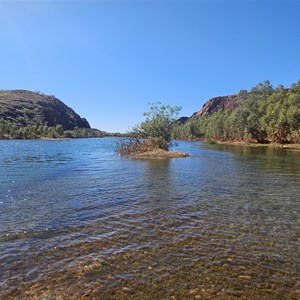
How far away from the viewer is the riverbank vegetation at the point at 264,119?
72.6 meters

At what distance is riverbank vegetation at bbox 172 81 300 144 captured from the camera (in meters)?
72.6

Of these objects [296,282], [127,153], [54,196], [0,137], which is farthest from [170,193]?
[0,137]

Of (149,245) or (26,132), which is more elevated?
(26,132)

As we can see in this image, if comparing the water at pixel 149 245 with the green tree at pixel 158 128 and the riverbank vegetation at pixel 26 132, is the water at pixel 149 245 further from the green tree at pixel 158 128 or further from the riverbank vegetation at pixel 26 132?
the riverbank vegetation at pixel 26 132

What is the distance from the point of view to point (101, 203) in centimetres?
1360

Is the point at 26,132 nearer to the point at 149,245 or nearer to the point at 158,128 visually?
the point at 158,128

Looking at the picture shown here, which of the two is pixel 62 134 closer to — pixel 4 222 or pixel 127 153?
pixel 127 153

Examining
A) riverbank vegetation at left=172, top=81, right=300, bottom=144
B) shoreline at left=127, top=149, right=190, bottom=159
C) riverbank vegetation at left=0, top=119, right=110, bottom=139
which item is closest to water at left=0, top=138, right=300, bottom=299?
shoreline at left=127, top=149, right=190, bottom=159

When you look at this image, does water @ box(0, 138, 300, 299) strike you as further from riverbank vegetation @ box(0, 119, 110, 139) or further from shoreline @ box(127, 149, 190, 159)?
riverbank vegetation @ box(0, 119, 110, 139)

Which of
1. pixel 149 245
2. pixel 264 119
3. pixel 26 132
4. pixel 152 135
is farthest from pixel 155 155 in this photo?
pixel 26 132

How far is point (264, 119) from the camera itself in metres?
80.7

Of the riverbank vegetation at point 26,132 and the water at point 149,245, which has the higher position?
the riverbank vegetation at point 26,132

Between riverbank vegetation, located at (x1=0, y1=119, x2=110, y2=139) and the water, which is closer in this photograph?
the water

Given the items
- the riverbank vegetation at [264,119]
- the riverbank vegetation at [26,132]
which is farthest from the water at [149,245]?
the riverbank vegetation at [26,132]
